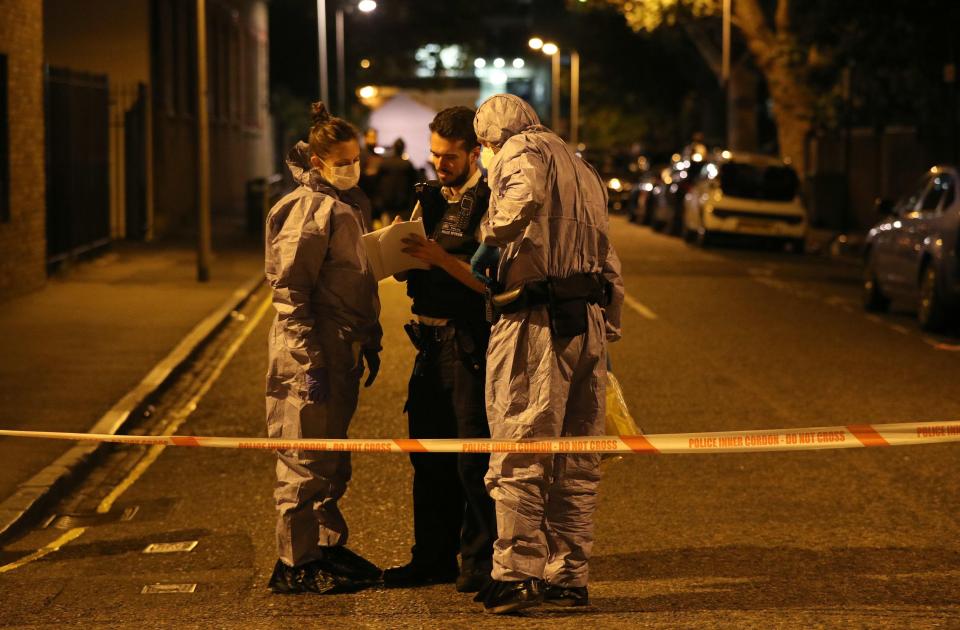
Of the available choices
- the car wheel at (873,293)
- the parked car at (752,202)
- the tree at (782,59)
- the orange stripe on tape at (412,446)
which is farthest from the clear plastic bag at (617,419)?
the tree at (782,59)

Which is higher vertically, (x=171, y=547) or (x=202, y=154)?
(x=202, y=154)

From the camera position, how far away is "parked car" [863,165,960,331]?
1520 cm

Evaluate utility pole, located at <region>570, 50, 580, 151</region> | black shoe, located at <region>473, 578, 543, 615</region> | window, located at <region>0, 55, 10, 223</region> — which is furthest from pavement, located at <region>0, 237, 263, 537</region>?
utility pole, located at <region>570, 50, 580, 151</region>

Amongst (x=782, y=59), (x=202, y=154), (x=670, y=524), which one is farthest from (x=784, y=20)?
(x=670, y=524)

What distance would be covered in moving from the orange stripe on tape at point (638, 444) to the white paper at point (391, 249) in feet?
3.13

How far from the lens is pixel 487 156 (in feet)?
19.3

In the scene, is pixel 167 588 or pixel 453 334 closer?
pixel 453 334

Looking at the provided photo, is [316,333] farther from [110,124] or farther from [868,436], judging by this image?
[110,124]

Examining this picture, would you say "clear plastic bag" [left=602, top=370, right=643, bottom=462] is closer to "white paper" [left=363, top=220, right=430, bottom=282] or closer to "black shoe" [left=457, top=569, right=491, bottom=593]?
"black shoe" [left=457, top=569, right=491, bottom=593]

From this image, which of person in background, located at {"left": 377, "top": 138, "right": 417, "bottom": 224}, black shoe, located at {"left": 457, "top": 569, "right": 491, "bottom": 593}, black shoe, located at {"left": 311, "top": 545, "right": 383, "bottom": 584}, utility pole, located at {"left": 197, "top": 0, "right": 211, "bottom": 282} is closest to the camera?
black shoe, located at {"left": 457, "top": 569, "right": 491, "bottom": 593}

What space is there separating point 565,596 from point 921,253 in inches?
429

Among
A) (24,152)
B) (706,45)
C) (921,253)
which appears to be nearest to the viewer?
(921,253)

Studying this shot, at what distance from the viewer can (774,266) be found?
2402 centimetres

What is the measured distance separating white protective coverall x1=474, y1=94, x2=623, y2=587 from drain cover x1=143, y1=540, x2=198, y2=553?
187cm
